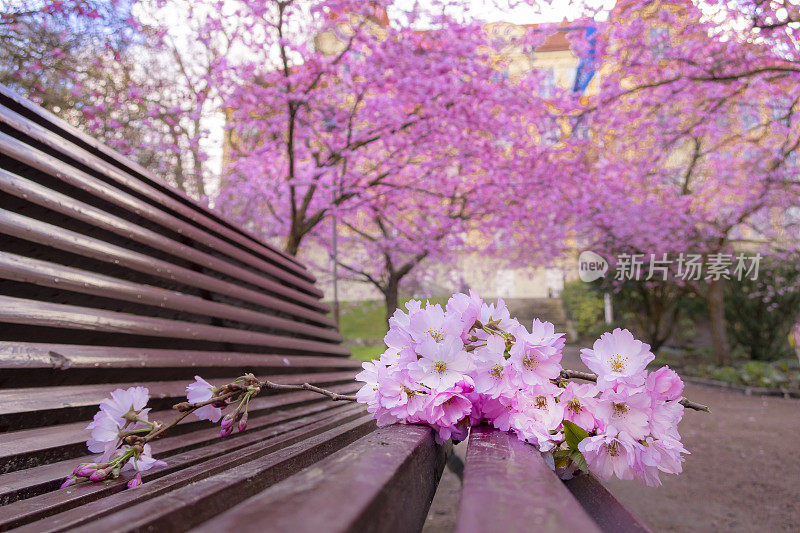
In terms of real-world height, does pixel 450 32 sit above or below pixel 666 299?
above

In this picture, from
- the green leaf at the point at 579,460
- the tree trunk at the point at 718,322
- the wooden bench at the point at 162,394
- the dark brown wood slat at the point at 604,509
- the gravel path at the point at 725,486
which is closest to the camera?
the wooden bench at the point at 162,394

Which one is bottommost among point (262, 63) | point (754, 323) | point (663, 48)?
point (754, 323)

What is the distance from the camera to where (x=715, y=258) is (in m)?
11.7

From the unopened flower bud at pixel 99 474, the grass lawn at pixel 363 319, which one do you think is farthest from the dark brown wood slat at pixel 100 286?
the grass lawn at pixel 363 319

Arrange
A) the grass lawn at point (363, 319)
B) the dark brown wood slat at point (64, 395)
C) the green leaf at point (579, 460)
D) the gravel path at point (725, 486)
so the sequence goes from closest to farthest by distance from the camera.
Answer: the green leaf at point (579, 460) → the dark brown wood slat at point (64, 395) → the gravel path at point (725, 486) → the grass lawn at point (363, 319)

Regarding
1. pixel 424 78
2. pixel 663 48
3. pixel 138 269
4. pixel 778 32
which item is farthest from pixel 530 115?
pixel 138 269

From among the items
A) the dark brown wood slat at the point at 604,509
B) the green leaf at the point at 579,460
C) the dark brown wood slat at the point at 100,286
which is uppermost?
the dark brown wood slat at the point at 100,286

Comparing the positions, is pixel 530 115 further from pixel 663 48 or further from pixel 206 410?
pixel 206 410

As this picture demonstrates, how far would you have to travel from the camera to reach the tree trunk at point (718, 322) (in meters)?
12.0

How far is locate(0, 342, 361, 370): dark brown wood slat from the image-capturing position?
1087 mm

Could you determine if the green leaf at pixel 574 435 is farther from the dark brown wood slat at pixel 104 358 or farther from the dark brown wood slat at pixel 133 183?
the dark brown wood slat at pixel 133 183

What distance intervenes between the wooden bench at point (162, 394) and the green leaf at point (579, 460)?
0.03m

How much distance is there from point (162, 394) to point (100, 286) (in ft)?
1.11

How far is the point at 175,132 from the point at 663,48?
912 cm
